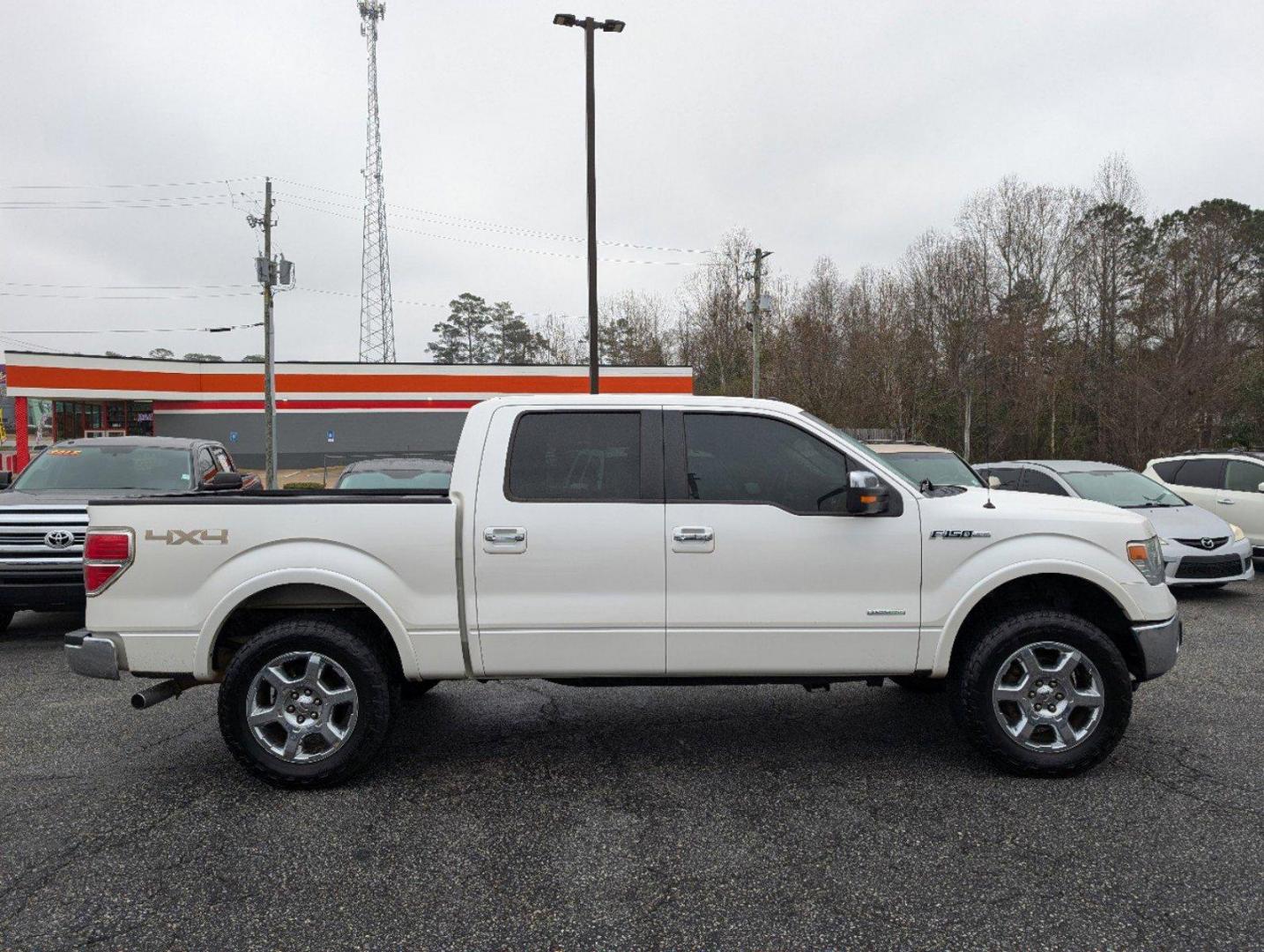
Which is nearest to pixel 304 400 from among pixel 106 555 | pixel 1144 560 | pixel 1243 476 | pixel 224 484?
pixel 224 484

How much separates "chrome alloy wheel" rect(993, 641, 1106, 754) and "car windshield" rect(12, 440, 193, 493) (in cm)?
792

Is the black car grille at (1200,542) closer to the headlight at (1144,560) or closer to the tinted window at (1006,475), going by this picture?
the tinted window at (1006,475)

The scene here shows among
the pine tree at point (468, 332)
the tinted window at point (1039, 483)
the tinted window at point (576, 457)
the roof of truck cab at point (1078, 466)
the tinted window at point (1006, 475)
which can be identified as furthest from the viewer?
the pine tree at point (468, 332)

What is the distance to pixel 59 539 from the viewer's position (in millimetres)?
6840

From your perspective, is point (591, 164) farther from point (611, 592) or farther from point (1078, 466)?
point (611, 592)

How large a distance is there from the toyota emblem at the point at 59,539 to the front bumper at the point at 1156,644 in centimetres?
790

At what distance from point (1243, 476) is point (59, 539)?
1331cm

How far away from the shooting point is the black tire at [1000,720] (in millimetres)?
3939

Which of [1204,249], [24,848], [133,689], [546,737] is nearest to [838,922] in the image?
[546,737]

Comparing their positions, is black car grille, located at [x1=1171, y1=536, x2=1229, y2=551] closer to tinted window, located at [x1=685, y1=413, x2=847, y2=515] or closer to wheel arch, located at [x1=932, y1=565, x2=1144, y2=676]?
wheel arch, located at [x1=932, y1=565, x2=1144, y2=676]

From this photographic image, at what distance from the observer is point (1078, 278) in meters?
37.2

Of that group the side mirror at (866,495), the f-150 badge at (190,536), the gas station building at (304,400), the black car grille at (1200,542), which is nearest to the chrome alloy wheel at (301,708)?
the f-150 badge at (190,536)

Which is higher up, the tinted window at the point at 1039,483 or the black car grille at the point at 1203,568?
the tinted window at the point at 1039,483

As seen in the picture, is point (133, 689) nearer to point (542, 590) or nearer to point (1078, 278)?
point (542, 590)
